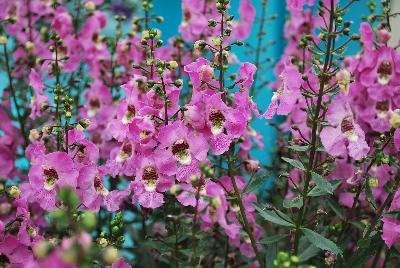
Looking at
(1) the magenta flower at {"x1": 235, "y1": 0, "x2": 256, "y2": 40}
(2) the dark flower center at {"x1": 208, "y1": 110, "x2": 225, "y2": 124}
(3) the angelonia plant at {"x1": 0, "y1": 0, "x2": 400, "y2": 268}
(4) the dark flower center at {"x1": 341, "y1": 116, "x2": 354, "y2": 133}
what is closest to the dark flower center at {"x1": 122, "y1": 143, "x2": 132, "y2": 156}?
(3) the angelonia plant at {"x1": 0, "y1": 0, "x2": 400, "y2": 268}

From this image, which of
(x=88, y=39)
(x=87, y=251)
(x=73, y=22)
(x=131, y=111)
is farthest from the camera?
(x=73, y=22)

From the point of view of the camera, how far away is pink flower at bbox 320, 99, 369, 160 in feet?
4.09

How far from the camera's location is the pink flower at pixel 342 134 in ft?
4.09

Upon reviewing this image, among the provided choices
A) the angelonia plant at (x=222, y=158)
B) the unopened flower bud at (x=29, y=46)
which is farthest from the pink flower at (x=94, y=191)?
the unopened flower bud at (x=29, y=46)

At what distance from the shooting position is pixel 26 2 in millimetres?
2014

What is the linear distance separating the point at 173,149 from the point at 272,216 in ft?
0.88

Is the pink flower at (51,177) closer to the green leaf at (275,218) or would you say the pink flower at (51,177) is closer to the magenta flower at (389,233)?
the green leaf at (275,218)

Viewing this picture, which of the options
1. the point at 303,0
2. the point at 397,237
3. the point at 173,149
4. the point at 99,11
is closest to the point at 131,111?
the point at 173,149

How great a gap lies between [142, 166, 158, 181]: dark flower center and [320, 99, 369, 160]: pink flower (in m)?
0.36

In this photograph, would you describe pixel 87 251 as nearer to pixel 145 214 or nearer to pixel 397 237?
pixel 145 214

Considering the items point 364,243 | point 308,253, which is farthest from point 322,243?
point 308,253

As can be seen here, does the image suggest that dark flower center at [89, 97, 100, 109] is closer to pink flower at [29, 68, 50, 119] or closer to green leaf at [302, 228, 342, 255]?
pink flower at [29, 68, 50, 119]

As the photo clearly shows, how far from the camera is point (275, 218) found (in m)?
1.27

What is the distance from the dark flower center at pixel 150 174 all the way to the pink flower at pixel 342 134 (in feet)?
1.20
